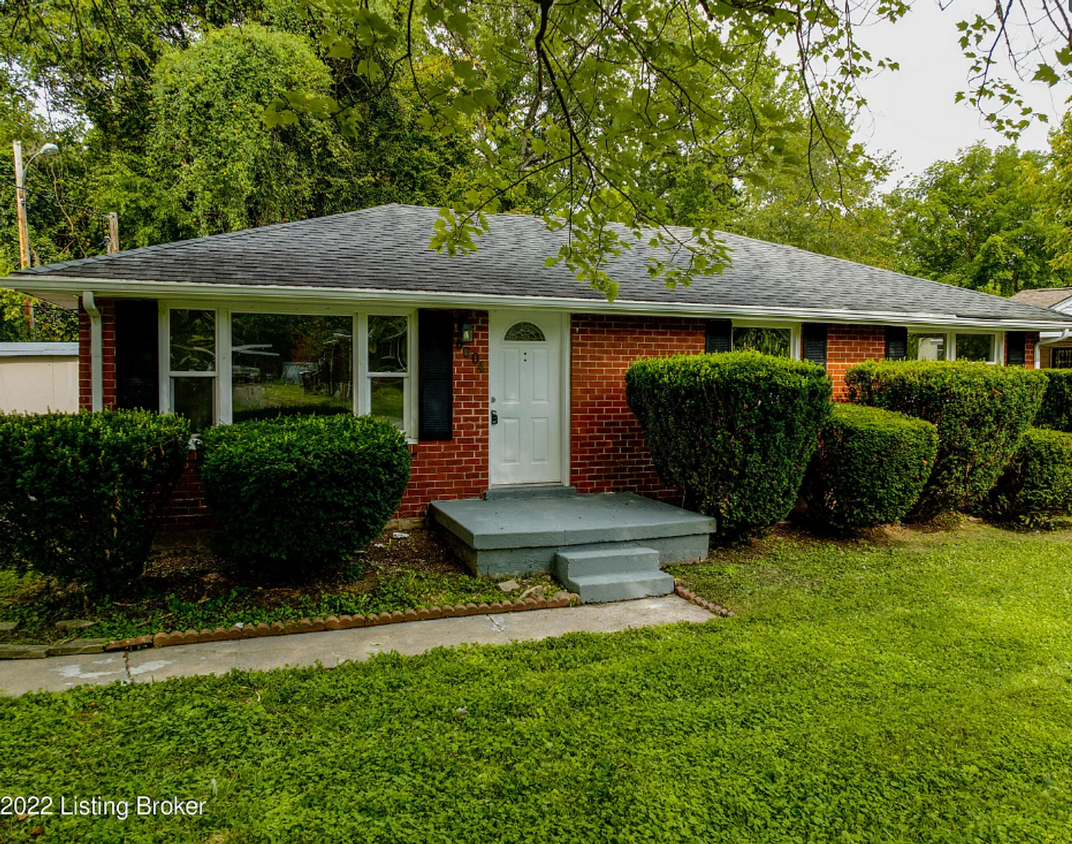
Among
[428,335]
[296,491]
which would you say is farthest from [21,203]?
[296,491]

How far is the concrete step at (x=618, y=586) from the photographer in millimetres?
5781

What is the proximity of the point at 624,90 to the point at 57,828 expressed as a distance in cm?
488

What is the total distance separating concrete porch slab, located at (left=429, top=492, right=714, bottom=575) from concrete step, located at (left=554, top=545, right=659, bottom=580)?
4.9 inches

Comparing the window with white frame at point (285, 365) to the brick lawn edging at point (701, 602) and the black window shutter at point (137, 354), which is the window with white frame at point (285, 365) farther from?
the brick lawn edging at point (701, 602)

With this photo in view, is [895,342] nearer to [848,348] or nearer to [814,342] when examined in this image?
[848,348]

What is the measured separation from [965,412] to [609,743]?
22.0 feet

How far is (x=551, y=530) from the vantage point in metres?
6.36

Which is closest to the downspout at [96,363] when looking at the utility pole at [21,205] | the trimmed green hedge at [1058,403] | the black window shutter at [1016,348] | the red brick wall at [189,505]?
the red brick wall at [189,505]

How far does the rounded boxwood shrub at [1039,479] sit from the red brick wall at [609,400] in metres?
4.45

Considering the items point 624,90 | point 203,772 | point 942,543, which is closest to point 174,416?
point 203,772

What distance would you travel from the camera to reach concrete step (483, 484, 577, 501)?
26.6 ft

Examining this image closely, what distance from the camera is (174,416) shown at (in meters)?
5.61

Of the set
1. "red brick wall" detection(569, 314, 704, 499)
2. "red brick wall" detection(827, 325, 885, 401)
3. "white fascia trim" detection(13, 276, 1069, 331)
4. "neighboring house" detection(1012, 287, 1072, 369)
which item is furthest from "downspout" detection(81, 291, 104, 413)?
"neighboring house" detection(1012, 287, 1072, 369)

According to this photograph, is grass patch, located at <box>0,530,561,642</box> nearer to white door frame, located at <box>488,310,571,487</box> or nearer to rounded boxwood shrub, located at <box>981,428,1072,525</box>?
white door frame, located at <box>488,310,571,487</box>
